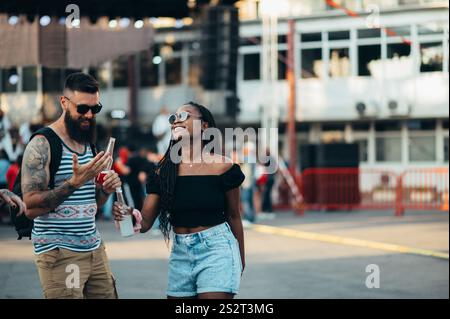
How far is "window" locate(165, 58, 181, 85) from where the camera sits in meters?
39.6

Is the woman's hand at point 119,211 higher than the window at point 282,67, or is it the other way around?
the window at point 282,67

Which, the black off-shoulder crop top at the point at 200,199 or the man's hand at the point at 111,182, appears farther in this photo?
the black off-shoulder crop top at the point at 200,199

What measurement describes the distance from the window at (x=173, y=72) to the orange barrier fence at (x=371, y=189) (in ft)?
53.6

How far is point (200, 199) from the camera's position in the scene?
16.7 feet

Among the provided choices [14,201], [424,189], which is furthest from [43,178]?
[424,189]

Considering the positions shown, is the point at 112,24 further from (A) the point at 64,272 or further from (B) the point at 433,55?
(B) the point at 433,55

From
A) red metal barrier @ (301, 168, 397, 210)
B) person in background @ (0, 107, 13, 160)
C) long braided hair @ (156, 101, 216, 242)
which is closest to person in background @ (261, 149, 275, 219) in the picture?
red metal barrier @ (301, 168, 397, 210)

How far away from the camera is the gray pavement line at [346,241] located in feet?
41.9

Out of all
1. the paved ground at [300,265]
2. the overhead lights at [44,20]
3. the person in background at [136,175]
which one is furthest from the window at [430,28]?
the overhead lights at [44,20]

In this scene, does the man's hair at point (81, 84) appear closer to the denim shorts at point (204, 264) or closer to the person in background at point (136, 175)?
the denim shorts at point (204, 264)

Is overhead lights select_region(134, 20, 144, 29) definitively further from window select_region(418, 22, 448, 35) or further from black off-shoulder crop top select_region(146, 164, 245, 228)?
window select_region(418, 22, 448, 35)

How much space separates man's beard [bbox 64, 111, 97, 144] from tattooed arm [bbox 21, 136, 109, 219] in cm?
16
